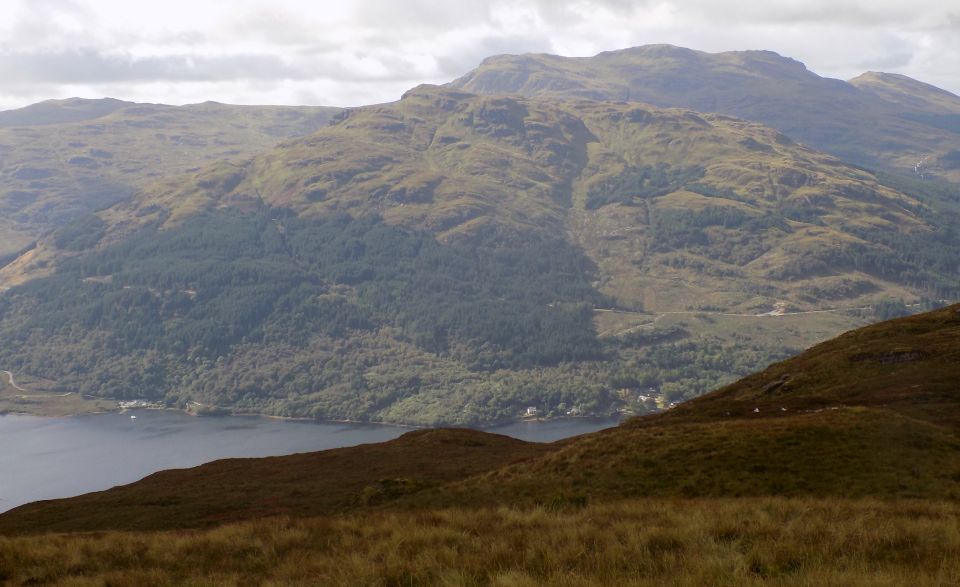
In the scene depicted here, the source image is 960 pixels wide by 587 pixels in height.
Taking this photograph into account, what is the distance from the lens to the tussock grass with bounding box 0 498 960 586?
1522cm

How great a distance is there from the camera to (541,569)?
635 inches

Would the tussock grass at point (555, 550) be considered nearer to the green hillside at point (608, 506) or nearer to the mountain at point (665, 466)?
the green hillside at point (608, 506)

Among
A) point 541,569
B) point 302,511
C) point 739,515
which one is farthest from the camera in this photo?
point 302,511

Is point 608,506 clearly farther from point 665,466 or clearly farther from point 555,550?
point 665,466

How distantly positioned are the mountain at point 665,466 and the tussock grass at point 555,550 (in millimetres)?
5458

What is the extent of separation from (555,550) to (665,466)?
1949cm

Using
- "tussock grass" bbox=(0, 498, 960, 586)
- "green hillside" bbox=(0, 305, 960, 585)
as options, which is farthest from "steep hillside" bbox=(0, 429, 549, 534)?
"tussock grass" bbox=(0, 498, 960, 586)

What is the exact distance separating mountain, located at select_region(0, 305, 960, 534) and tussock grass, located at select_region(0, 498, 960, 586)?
5.46 m

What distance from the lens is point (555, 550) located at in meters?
17.5

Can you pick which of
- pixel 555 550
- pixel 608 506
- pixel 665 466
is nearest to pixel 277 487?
pixel 665 466

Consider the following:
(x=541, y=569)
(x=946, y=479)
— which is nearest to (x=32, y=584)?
(x=541, y=569)

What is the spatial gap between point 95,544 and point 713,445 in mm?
25863

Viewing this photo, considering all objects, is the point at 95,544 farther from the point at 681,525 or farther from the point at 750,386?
the point at 750,386

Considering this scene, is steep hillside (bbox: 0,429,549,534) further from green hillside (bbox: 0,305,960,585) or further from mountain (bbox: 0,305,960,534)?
green hillside (bbox: 0,305,960,585)
